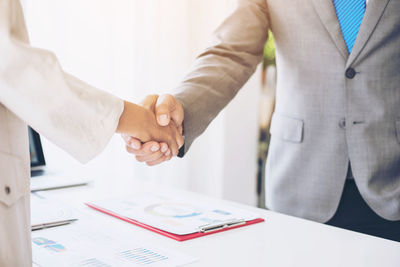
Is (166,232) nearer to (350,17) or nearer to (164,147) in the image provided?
(164,147)

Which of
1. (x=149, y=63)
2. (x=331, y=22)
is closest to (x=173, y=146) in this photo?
(x=331, y=22)

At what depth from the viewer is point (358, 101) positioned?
1.23 meters

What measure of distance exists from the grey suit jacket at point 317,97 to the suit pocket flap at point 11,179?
0.68 metres

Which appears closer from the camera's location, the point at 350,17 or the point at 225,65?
the point at 350,17

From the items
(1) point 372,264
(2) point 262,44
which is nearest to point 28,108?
(1) point 372,264

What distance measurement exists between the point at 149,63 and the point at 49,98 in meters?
1.91

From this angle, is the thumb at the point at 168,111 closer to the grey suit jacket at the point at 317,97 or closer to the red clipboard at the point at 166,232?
the grey suit jacket at the point at 317,97

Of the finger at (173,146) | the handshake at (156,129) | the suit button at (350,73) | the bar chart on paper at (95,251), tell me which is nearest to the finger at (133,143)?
the handshake at (156,129)

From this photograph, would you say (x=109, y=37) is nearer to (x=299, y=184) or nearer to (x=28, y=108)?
(x=299, y=184)

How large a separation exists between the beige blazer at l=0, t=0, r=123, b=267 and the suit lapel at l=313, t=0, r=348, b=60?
2.64 feet

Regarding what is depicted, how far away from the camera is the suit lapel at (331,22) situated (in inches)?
48.2

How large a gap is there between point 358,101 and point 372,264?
0.57 metres

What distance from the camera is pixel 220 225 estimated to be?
958 mm

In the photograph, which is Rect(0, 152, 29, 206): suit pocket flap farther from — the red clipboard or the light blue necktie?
the light blue necktie
